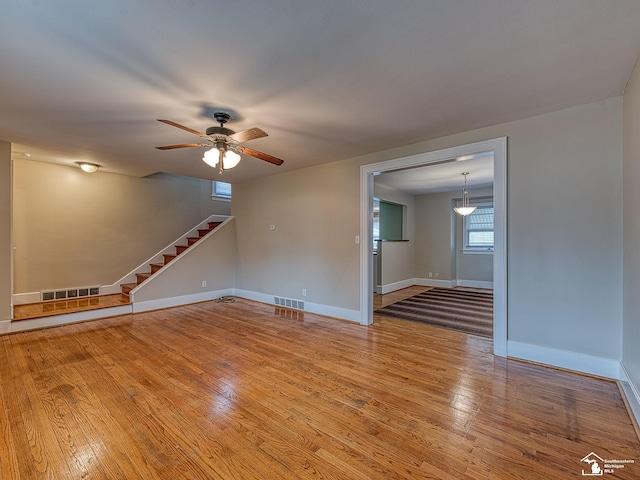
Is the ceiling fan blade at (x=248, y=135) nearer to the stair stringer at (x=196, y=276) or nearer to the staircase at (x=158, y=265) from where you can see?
the stair stringer at (x=196, y=276)

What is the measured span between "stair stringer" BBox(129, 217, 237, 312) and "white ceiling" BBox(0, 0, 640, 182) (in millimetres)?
2762

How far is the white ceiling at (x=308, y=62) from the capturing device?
157cm

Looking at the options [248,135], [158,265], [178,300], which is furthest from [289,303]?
[248,135]

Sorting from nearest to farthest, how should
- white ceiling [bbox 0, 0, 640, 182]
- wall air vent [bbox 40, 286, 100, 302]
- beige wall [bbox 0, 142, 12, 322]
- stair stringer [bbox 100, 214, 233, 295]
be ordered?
white ceiling [bbox 0, 0, 640, 182] → beige wall [bbox 0, 142, 12, 322] → wall air vent [bbox 40, 286, 100, 302] → stair stringer [bbox 100, 214, 233, 295]

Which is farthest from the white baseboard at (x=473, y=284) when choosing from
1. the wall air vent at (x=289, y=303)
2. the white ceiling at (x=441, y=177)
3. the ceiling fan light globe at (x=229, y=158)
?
the ceiling fan light globe at (x=229, y=158)

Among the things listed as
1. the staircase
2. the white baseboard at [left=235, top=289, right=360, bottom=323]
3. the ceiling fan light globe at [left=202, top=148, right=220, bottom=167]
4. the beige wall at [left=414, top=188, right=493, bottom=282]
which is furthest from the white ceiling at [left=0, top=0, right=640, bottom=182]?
the beige wall at [left=414, top=188, right=493, bottom=282]

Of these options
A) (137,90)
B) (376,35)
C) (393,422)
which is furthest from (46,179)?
(393,422)

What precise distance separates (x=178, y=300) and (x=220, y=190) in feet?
10.7

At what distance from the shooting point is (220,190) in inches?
296

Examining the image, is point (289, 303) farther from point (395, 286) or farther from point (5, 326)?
point (5, 326)

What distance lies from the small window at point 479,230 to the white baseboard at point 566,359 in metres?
4.81

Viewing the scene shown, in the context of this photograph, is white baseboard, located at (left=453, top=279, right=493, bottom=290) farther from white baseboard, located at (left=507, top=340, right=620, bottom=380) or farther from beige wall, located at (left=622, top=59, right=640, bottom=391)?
beige wall, located at (left=622, top=59, right=640, bottom=391)

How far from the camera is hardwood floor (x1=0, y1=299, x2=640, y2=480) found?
1.59 m

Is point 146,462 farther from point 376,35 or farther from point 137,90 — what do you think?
point 376,35
